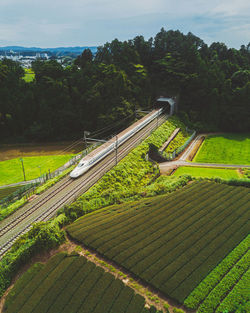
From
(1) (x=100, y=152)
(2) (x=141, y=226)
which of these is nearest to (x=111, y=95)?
(1) (x=100, y=152)

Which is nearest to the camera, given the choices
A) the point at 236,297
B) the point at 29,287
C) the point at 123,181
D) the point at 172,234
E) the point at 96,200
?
the point at 236,297

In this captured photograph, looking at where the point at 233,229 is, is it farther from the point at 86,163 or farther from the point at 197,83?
the point at 197,83

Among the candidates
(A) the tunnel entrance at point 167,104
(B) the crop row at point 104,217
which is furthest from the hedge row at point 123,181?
(A) the tunnel entrance at point 167,104

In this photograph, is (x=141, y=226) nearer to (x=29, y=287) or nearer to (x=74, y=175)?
(x=29, y=287)

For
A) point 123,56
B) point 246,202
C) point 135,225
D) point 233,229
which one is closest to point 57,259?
point 135,225

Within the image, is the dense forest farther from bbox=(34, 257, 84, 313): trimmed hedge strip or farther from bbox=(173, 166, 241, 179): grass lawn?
bbox=(34, 257, 84, 313): trimmed hedge strip

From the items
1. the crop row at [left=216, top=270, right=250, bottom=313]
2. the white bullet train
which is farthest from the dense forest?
the crop row at [left=216, top=270, right=250, bottom=313]

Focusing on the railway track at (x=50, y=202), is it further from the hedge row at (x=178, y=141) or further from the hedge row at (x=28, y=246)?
the hedge row at (x=178, y=141)
